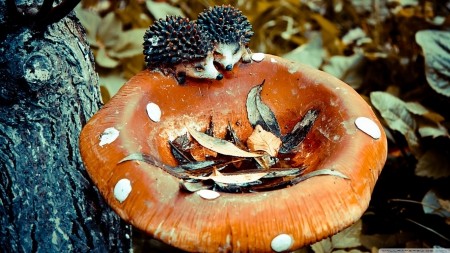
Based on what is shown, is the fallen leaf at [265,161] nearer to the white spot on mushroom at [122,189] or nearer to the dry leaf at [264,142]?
the dry leaf at [264,142]

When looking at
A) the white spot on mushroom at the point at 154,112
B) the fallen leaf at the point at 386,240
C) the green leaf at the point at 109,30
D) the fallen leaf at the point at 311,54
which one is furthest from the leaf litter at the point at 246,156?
the fallen leaf at the point at 311,54

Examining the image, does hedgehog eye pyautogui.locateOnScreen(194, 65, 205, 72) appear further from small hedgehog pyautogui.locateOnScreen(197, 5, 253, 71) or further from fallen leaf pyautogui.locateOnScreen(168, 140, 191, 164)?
fallen leaf pyautogui.locateOnScreen(168, 140, 191, 164)

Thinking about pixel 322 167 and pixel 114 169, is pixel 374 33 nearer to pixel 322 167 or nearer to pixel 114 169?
pixel 322 167

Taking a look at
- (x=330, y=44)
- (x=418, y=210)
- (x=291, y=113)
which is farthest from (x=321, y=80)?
(x=330, y=44)

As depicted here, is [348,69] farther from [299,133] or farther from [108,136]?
[108,136]

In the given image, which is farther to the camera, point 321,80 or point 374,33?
point 374,33

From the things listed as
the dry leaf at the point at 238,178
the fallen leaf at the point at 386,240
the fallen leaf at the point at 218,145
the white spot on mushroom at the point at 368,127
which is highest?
the white spot on mushroom at the point at 368,127

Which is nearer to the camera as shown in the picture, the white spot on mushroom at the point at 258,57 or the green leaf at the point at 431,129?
the white spot on mushroom at the point at 258,57
